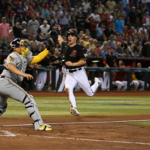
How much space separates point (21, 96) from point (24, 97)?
0.06 meters

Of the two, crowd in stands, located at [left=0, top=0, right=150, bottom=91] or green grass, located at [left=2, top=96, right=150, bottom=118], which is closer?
green grass, located at [left=2, top=96, right=150, bottom=118]

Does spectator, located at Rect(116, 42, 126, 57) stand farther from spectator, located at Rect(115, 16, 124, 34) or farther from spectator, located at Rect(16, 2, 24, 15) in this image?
spectator, located at Rect(16, 2, 24, 15)

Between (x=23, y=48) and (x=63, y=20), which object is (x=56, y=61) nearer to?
(x=63, y=20)

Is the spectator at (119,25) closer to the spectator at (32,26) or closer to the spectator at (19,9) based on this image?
the spectator at (32,26)

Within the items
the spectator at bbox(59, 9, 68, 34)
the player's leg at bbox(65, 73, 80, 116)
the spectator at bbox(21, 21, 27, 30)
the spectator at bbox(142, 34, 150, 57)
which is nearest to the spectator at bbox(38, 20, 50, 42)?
the spectator at bbox(21, 21, 27, 30)

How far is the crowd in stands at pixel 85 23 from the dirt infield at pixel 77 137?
11.0 m

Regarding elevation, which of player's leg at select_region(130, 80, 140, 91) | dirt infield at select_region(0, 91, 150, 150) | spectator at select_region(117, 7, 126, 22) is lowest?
player's leg at select_region(130, 80, 140, 91)

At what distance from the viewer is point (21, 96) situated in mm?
6535

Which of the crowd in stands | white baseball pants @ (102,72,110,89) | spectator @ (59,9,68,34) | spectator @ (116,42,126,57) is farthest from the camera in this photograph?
spectator @ (59,9,68,34)

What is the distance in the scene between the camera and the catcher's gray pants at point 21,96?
21.0 ft

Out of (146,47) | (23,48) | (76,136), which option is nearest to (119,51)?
(146,47)

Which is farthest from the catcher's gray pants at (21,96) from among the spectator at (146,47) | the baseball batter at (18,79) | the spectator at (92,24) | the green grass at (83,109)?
the spectator at (146,47)

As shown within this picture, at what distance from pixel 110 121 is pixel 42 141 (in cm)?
297

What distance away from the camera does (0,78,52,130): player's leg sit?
639cm
